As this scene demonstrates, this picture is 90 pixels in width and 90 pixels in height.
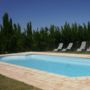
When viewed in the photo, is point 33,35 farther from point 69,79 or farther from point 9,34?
point 69,79

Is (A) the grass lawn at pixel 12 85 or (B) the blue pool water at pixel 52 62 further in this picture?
(B) the blue pool water at pixel 52 62

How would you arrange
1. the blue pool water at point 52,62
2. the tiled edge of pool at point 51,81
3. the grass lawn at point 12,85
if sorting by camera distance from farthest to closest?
the blue pool water at point 52,62, the grass lawn at point 12,85, the tiled edge of pool at point 51,81

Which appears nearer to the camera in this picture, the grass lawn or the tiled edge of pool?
the tiled edge of pool

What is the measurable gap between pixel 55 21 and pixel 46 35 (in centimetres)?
316

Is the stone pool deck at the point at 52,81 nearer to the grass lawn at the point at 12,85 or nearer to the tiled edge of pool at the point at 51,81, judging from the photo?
the tiled edge of pool at the point at 51,81

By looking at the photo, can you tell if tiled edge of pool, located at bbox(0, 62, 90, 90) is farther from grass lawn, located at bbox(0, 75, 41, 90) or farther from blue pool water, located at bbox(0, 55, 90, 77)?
blue pool water, located at bbox(0, 55, 90, 77)

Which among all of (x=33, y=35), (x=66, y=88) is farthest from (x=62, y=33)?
(x=66, y=88)

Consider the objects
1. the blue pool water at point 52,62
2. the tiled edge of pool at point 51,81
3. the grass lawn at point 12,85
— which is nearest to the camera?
the tiled edge of pool at point 51,81

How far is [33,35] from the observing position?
25234 millimetres

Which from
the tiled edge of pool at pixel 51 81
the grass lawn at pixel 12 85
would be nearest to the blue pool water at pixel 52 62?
the tiled edge of pool at pixel 51 81

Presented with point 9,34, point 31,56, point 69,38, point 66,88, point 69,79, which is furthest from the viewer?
point 69,38

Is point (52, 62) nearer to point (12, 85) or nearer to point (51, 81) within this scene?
point (51, 81)

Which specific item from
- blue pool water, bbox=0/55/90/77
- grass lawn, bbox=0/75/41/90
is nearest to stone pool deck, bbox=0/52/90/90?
grass lawn, bbox=0/75/41/90

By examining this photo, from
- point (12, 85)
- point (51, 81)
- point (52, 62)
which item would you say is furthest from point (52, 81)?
point (52, 62)
